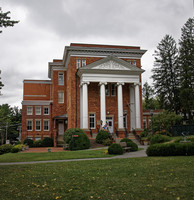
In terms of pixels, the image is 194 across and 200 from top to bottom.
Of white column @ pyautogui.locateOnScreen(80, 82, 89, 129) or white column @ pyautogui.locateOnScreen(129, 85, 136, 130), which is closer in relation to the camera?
white column @ pyautogui.locateOnScreen(80, 82, 89, 129)

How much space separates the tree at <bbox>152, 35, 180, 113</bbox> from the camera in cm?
4456

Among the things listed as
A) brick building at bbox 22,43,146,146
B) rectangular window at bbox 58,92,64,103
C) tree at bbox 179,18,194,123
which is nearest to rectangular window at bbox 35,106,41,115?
rectangular window at bbox 58,92,64,103

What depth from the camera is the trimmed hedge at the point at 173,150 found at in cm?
1538

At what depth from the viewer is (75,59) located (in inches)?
1603

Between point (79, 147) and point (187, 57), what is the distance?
2283 centimetres

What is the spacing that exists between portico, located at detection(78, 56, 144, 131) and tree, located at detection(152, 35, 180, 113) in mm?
7962

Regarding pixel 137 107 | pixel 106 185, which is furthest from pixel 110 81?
pixel 106 185

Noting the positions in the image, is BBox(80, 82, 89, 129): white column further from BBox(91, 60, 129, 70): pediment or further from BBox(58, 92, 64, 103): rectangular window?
BBox(58, 92, 64, 103): rectangular window

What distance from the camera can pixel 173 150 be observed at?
625 inches

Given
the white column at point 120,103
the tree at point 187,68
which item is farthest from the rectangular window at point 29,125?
the tree at point 187,68

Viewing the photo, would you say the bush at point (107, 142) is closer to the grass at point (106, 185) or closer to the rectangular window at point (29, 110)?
the grass at point (106, 185)

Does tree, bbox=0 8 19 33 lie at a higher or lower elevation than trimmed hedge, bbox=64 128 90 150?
higher

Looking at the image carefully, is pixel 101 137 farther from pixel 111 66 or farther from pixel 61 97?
pixel 61 97

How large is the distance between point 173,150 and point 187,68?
26.8m
